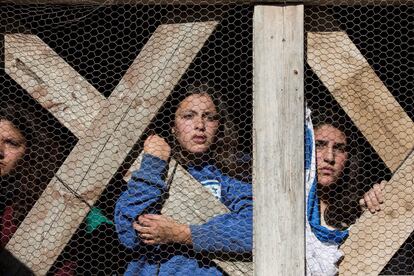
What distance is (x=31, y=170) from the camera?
3.17 metres

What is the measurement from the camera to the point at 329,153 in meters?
3.12

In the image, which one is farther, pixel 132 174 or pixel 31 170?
pixel 31 170

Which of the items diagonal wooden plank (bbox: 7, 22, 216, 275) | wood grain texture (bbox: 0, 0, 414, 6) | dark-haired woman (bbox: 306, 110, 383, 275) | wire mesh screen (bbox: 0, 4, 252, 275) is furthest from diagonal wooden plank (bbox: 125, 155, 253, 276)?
wood grain texture (bbox: 0, 0, 414, 6)

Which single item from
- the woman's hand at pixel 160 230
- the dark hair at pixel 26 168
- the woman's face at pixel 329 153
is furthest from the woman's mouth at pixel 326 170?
the dark hair at pixel 26 168

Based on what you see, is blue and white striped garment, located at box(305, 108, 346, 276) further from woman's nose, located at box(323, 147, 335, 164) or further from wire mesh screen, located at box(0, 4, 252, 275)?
wire mesh screen, located at box(0, 4, 252, 275)

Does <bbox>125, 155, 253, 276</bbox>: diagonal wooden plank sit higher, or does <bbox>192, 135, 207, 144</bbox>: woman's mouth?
<bbox>192, 135, 207, 144</bbox>: woman's mouth

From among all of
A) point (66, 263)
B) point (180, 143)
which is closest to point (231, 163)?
point (180, 143)

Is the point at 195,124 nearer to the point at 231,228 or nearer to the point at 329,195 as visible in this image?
the point at 231,228

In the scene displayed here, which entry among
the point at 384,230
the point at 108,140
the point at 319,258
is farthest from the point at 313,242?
the point at 108,140

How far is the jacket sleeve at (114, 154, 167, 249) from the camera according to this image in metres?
2.96

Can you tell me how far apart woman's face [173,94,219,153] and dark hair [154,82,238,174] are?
0.03 metres

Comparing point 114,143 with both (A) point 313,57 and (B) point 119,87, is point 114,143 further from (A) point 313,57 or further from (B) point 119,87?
(A) point 313,57

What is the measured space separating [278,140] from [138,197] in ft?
1.48

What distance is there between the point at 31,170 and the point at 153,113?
0.47 meters
